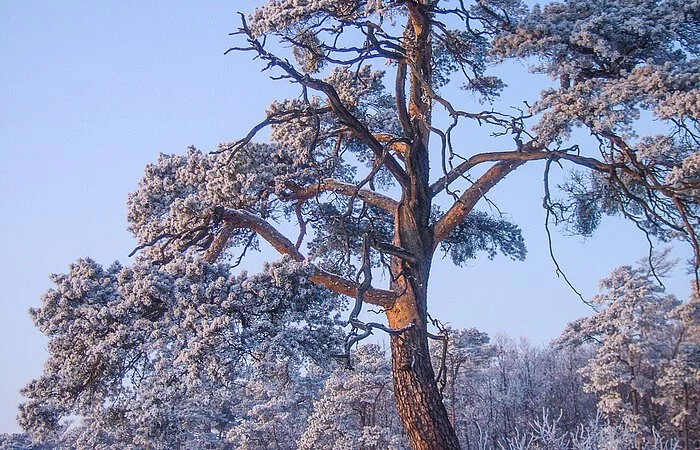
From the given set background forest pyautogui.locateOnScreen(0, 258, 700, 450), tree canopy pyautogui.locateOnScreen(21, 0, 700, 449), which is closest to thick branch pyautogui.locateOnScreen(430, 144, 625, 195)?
tree canopy pyautogui.locateOnScreen(21, 0, 700, 449)

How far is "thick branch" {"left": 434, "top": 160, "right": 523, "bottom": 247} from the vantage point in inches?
332

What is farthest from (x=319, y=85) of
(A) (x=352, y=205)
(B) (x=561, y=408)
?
(B) (x=561, y=408)

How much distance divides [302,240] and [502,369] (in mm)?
31501

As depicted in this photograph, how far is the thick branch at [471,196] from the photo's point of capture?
843cm

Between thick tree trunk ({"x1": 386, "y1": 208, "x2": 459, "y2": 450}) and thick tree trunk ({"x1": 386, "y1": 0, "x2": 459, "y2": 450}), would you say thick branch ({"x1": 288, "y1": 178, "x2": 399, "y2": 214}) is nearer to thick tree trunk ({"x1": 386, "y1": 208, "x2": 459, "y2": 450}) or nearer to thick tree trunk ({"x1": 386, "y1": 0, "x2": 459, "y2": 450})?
thick tree trunk ({"x1": 386, "y1": 0, "x2": 459, "y2": 450})

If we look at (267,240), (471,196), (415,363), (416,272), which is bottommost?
(415,363)

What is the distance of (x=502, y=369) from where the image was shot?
38688 millimetres

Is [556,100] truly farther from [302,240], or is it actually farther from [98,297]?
[98,297]

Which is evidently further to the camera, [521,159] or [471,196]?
[471,196]

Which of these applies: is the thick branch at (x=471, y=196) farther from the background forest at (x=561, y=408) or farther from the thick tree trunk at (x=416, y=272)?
the background forest at (x=561, y=408)

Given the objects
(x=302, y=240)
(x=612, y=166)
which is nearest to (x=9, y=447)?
(x=302, y=240)

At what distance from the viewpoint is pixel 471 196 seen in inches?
335

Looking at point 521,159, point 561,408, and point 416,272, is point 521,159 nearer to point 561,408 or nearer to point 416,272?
point 416,272

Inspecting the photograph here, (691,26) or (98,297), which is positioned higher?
(691,26)
